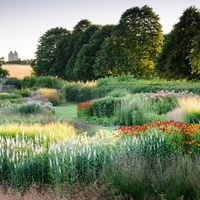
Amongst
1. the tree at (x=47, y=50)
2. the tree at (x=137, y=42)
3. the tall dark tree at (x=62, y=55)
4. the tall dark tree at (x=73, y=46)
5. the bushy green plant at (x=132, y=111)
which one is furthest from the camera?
the tree at (x=47, y=50)

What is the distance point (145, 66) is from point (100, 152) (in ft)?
102

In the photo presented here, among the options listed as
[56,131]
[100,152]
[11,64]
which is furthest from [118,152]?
[11,64]

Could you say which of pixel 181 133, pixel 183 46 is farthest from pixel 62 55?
pixel 181 133

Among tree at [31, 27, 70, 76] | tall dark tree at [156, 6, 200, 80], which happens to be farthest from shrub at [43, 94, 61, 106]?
tree at [31, 27, 70, 76]

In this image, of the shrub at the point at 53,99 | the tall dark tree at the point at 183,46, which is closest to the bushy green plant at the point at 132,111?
the shrub at the point at 53,99

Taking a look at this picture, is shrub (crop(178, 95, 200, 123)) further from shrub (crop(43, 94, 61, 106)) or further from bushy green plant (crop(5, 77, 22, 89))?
bushy green plant (crop(5, 77, 22, 89))

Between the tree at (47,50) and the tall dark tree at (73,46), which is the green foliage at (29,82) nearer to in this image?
the tall dark tree at (73,46)

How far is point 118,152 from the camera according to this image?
24.0 feet

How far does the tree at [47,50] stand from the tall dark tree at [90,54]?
36.8 feet

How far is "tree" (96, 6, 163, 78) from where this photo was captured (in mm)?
37875

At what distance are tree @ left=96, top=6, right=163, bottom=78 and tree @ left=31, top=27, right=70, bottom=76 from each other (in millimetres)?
19719

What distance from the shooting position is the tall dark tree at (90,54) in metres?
45.4

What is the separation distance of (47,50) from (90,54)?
13.5m

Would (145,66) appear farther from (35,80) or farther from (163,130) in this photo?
(163,130)
